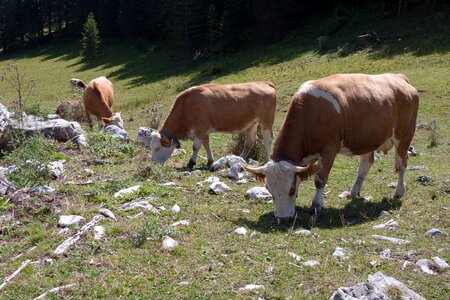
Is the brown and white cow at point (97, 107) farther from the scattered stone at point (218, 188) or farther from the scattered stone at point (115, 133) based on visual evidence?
the scattered stone at point (218, 188)

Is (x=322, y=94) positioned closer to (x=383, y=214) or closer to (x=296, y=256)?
(x=383, y=214)

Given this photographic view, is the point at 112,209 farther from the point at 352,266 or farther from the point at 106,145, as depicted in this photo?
the point at 106,145

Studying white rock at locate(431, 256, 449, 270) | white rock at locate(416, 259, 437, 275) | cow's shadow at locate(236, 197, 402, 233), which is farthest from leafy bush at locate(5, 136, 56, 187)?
white rock at locate(431, 256, 449, 270)

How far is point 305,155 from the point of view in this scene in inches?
353

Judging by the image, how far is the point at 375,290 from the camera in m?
5.23

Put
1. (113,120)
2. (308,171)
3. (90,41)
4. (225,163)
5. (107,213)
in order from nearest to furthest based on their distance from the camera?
(107,213)
(308,171)
(225,163)
(113,120)
(90,41)

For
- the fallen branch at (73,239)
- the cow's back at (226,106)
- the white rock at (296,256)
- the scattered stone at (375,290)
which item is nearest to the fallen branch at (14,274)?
the fallen branch at (73,239)

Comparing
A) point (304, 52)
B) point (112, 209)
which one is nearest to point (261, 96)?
point (112, 209)

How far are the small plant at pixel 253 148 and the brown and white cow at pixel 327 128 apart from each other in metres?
4.76

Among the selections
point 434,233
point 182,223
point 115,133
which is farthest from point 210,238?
point 115,133

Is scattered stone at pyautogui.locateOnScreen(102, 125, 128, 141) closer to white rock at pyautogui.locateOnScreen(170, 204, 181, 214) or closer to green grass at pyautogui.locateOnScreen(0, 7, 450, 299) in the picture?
green grass at pyautogui.locateOnScreen(0, 7, 450, 299)

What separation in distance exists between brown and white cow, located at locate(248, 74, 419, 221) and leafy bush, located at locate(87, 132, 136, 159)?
5.05 meters

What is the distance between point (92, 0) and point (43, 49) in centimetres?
1252

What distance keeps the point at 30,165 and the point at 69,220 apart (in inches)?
101
